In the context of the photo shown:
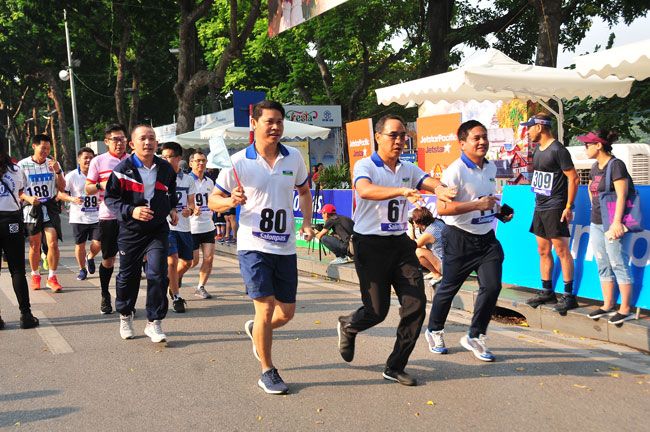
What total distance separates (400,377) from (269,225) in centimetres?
145

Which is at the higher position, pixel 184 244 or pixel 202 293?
pixel 184 244

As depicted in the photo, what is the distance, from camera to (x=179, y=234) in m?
8.12

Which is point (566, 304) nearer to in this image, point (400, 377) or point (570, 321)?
point (570, 321)

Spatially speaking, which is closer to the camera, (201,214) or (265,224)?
(265,224)

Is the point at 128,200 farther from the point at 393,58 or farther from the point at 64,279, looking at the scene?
the point at 393,58

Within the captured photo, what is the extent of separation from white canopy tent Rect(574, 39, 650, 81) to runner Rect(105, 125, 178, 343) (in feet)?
16.0

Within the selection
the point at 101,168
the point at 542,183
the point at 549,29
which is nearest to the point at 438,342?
the point at 542,183

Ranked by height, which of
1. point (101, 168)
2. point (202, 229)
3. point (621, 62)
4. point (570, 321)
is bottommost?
point (570, 321)

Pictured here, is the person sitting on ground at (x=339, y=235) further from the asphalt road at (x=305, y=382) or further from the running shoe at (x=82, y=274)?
the running shoe at (x=82, y=274)

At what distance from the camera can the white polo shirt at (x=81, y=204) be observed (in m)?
10.1

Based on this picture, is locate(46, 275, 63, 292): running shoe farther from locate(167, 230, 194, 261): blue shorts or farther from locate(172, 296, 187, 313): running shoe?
locate(172, 296, 187, 313): running shoe

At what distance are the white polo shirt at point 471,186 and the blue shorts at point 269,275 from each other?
4.77 feet

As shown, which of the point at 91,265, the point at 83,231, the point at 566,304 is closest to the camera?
the point at 566,304

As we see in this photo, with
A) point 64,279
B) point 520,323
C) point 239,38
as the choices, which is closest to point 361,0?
point 239,38
